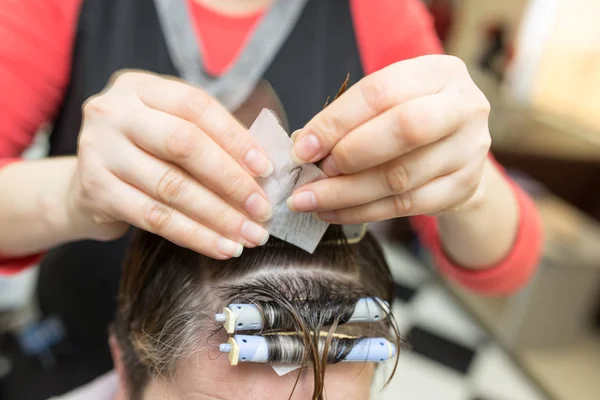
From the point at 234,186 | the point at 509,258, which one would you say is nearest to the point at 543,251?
the point at 509,258

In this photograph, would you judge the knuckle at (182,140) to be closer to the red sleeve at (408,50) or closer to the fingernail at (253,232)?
the fingernail at (253,232)

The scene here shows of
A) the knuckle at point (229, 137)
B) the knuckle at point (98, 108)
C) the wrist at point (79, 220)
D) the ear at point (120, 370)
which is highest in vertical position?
the knuckle at point (98, 108)

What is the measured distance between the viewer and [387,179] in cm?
→ 55

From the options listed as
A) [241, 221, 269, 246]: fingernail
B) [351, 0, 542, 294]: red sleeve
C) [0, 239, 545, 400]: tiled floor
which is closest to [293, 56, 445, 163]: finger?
[241, 221, 269, 246]: fingernail

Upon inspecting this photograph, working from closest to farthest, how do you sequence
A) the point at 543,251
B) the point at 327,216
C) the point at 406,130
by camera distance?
the point at 406,130 < the point at 327,216 < the point at 543,251

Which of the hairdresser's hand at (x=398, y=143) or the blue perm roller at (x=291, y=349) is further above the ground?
the hairdresser's hand at (x=398, y=143)

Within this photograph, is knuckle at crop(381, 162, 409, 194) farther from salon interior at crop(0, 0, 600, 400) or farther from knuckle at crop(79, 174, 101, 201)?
salon interior at crop(0, 0, 600, 400)

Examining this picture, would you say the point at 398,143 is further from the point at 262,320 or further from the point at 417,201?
the point at 262,320

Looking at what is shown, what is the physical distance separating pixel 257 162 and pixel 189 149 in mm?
78

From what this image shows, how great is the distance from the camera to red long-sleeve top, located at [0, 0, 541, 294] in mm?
792

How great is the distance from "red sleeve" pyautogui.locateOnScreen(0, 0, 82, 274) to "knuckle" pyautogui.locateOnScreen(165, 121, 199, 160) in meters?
0.40

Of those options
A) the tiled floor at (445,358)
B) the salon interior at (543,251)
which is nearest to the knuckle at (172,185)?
the salon interior at (543,251)

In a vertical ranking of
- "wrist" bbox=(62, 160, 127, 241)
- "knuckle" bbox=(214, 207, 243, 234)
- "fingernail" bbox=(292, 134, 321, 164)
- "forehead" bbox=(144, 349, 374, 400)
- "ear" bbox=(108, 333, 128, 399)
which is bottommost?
"ear" bbox=(108, 333, 128, 399)

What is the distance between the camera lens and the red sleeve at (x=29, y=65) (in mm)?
780
